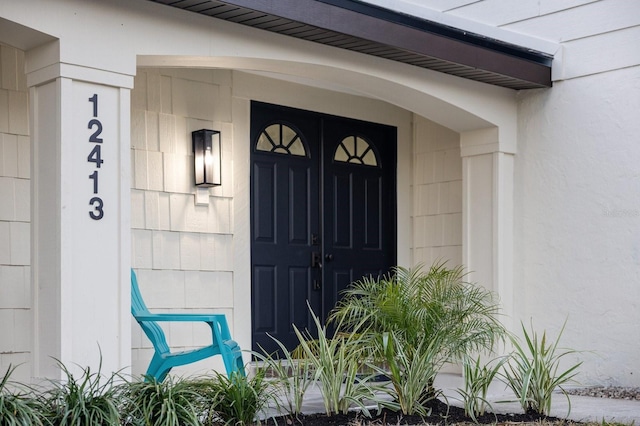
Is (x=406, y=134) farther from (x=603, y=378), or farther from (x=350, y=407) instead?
(x=350, y=407)

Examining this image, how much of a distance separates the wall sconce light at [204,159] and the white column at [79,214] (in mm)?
1735

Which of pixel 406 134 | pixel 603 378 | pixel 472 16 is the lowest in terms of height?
pixel 603 378

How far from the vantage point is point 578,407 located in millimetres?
5633

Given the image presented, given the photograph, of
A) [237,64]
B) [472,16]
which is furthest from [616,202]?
[237,64]

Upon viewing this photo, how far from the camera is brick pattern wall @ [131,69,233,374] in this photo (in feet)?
21.3

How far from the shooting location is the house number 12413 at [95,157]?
15.8 ft

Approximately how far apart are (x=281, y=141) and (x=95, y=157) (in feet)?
9.39

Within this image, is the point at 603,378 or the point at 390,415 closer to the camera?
the point at 390,415

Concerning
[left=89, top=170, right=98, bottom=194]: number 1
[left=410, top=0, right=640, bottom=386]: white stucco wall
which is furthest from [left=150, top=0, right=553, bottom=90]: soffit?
[left=89, top=170, right=98, bottom=194]: number 1

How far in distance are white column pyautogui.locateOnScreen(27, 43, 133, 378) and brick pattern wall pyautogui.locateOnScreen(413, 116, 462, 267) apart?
383 cm

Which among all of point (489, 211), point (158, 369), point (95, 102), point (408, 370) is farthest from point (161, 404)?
point (489, 211)

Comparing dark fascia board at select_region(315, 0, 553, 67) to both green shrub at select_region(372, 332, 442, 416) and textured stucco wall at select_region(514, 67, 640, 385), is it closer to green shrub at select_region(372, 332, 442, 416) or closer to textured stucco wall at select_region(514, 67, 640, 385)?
textured stucco wall at select_region(514, 67, 640, 385)

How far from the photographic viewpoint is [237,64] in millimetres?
5648

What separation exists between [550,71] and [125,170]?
3829 millimetres
